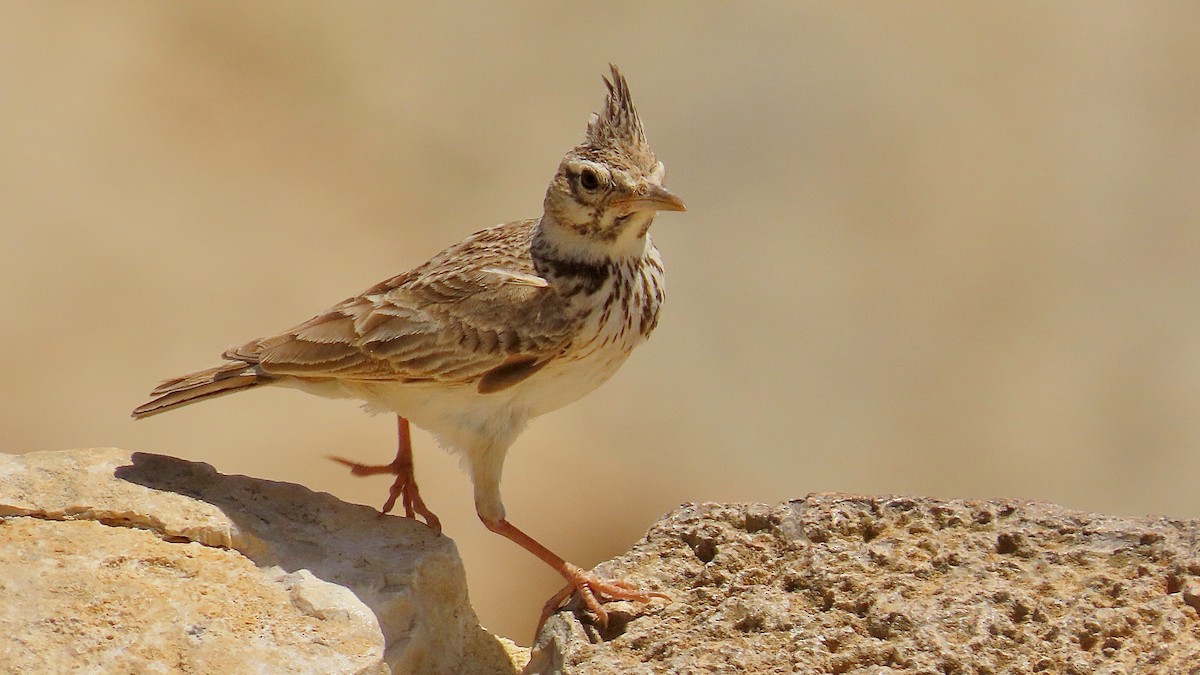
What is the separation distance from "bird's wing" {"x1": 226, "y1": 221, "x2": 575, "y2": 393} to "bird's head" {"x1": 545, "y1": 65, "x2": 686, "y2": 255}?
12.0 inches

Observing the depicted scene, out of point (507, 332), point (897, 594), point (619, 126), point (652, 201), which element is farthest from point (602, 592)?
point (619, 126)

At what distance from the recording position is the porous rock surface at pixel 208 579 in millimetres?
5160

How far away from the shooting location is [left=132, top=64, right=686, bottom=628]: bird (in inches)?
249

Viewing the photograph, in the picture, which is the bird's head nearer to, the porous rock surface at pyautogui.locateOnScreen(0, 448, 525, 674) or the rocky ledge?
the rocky ledge

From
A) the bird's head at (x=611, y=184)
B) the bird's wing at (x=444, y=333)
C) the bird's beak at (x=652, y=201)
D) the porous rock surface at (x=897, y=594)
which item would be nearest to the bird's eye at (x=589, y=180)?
the bird's head at (x=611, y=184)

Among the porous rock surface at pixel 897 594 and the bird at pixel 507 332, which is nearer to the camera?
the porous rock surface at pixel 897 594

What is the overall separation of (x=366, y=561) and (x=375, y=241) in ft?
34.6

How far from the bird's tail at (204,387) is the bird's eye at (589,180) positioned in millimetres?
1587

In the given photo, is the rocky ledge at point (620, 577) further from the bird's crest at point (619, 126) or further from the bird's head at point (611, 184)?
the bird's crest at point (619, 126)

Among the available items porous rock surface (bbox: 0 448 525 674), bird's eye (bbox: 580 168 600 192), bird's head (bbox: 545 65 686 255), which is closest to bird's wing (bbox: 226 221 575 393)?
bird's head (bbox: 545 65 686 255)

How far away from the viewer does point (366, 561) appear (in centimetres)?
584

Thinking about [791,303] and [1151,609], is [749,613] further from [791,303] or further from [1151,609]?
[791,303]

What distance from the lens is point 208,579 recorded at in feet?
18.2

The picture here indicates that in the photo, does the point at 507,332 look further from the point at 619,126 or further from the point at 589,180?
the point at 619,126
